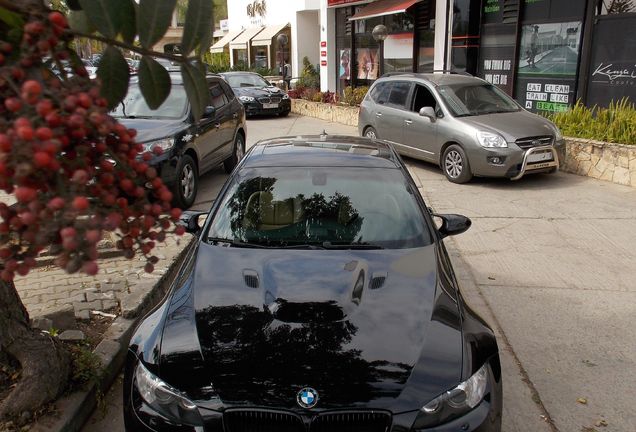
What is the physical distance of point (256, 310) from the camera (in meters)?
2.91

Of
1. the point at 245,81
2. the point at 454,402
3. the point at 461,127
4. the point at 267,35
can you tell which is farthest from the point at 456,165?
the point at 267,35

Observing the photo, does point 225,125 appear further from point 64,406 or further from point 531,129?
point 64,406

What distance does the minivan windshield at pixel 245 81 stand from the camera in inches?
782

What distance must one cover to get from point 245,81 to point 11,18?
19.5m

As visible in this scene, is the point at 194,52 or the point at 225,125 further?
the point at 225,125

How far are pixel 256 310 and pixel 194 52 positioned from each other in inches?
69.7

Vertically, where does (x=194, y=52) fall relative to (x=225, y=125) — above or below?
above

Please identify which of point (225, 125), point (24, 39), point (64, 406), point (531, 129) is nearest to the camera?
→ point (24, 39)

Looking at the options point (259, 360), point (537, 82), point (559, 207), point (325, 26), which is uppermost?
point (325, 26)

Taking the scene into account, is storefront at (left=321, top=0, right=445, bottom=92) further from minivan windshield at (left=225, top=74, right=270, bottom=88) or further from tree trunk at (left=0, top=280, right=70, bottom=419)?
tree trunk at (left=0, top=280, right=70, bottom=419)

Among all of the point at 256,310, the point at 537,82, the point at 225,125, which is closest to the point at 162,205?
the point at 256,310

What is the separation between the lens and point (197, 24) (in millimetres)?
1356

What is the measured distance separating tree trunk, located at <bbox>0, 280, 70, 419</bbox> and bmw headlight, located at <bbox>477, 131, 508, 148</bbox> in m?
7.24

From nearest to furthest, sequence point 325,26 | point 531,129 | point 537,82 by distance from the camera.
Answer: point 531,129 → point 537,82 → point 325,26
